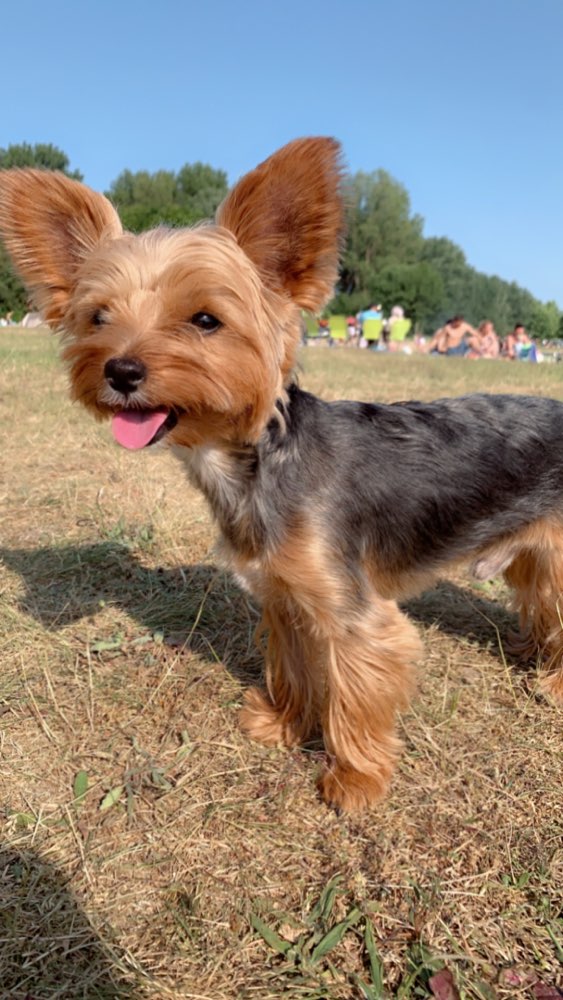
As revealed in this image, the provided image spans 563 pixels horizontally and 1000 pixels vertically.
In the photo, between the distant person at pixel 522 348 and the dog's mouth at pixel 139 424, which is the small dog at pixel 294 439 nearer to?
the dog's mouth at pixel 139 424

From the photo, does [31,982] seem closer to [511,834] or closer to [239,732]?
[239,732]

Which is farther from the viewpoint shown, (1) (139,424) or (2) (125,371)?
(1) (139,424)

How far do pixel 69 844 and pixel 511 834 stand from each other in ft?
5.83

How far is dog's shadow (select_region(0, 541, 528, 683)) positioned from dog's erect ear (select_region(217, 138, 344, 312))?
2080 millimetres

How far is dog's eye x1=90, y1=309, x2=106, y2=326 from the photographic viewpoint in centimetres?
277

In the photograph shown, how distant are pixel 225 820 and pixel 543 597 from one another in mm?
2169

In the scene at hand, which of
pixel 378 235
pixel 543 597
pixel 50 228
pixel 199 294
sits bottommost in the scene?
pixel 543 597

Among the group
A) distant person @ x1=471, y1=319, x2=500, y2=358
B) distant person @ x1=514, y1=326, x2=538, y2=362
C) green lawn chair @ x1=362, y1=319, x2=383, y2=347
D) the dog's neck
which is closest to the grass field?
the dog's neck

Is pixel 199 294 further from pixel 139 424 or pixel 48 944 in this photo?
pixel 48 944

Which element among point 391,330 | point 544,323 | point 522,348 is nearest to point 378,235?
point 544,323

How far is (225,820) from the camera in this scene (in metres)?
2.85

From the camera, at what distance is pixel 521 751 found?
331cm

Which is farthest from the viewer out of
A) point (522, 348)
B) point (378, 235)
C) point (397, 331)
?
point (378, 235)

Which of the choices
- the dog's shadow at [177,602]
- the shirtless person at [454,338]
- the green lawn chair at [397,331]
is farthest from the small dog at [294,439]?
the green lawn chair at [397,331]
